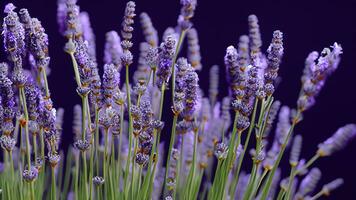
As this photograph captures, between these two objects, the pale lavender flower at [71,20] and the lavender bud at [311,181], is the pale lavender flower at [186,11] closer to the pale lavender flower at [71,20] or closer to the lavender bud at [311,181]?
the pale lavender flower at [71,20]

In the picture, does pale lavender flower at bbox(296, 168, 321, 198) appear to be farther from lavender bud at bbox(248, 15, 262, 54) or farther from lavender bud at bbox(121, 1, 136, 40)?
lavender bud at bbox(121, 1, 136, 40)

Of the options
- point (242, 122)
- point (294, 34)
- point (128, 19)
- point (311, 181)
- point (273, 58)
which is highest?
point (294, 34)

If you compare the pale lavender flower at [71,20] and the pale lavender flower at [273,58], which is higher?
the pale lavender flower at [71,20]

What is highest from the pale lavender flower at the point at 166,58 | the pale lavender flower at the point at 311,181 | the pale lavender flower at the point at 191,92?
the pale lavender flower at the point at 166,58

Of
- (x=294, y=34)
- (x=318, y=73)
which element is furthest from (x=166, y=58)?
(x=294, y=34)

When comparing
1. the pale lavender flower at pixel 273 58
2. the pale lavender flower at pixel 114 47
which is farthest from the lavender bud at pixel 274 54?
the pale lavender flower at pixel 114 47

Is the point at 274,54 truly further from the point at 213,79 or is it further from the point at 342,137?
the point at 213,79

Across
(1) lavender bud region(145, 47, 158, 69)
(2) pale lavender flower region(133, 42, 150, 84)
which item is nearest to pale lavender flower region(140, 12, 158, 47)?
(2) pale lavender flower region(133, 42, 150, 84)

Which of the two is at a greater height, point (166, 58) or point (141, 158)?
Result: point (166, 58)

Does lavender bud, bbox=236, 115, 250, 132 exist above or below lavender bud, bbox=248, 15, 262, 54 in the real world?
below
